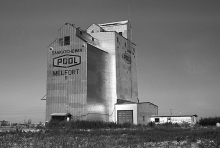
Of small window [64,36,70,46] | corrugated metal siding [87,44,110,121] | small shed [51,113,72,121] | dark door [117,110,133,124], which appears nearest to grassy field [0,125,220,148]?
small shed [51,113,72,121]

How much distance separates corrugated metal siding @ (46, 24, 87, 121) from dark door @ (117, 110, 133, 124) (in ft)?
28.0

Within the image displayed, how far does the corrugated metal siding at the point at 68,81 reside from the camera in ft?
151

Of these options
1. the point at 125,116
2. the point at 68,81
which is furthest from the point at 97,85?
the point at 125,116

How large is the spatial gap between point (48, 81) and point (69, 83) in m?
4.44

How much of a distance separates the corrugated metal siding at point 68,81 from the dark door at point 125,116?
337 inches

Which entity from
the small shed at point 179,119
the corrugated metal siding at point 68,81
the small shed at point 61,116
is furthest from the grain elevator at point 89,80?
the small shed at point 179,119

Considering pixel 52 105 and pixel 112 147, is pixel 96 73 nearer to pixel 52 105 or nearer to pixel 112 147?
pixel 52 105

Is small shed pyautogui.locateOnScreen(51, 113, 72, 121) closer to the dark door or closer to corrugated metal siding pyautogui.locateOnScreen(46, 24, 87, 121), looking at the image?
corrugated metal siding pyautogui.locateOnScreen(46, 24, 87, 121)

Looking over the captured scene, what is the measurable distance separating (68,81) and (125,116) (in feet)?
39.3

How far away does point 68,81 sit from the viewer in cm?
4741

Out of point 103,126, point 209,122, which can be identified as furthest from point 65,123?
point 209,122

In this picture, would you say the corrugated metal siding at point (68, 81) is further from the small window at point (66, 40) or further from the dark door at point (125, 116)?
the dark door at point (125, 116)

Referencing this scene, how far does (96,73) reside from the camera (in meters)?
49.4

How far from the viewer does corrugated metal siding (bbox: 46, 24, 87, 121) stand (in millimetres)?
45906
